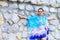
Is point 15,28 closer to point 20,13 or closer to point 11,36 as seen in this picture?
point 11,36

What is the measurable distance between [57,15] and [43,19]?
38cm

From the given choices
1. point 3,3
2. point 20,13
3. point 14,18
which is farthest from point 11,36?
point 3,3

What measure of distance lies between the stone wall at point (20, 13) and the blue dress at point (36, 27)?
8cm

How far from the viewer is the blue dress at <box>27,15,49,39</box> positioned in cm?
405

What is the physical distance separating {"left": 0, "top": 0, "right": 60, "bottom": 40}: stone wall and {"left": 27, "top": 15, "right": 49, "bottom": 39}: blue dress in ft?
0.26

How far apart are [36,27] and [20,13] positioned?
36 centimetres

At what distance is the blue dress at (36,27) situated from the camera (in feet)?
13.3

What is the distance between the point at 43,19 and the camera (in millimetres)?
→ 4066

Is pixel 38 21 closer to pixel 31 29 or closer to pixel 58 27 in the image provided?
pixel 31 29

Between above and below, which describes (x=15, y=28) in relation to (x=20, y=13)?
below

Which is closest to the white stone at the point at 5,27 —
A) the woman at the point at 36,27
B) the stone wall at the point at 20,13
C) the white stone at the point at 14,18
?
the stone wall at the point at 20,13

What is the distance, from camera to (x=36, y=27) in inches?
160

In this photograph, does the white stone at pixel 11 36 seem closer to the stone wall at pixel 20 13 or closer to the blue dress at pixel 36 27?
the stone wall at pixel 20 13

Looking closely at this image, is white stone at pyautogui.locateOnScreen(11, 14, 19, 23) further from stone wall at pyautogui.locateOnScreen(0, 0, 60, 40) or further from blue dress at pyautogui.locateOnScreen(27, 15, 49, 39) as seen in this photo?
blue dress at pyautogui.locateOnScreen(27, 15, 49, 39)
